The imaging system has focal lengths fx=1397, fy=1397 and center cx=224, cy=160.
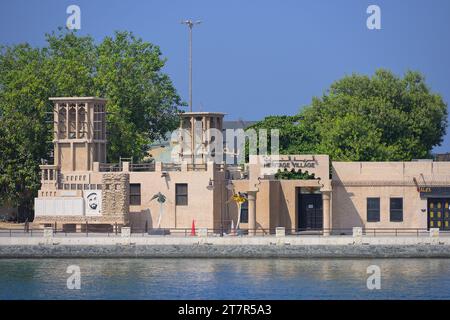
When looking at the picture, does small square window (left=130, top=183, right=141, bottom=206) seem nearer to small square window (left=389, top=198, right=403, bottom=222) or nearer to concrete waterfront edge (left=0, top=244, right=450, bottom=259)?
concrete waterfront edge (left=0, top=244, right=450, bottom=259)

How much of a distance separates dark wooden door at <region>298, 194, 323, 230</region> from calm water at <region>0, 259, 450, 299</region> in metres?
8.35

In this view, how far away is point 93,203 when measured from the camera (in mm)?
84125

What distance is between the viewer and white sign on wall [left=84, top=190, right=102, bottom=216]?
84125 mm

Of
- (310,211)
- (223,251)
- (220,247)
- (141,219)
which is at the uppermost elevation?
(310,211)

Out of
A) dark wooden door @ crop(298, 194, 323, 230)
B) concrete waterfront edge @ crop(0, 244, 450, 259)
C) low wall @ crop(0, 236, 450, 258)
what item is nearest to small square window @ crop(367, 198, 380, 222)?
dark wooden door @ crop(298, 194, 323, 230)

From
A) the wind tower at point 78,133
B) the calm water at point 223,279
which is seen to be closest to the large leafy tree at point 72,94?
the wind tower at point 78,133

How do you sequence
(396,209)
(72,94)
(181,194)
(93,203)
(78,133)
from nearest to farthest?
(93,203) < (181,194) < (396,209) < (78,133) < (72,94)

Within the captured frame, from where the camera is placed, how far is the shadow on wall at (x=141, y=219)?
278 ft

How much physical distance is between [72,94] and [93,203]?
55.3ft

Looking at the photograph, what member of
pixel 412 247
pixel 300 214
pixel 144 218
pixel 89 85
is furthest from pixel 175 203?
pixel 89 85

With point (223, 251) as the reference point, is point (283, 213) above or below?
above

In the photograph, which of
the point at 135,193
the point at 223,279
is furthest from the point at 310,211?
the point at 223,279

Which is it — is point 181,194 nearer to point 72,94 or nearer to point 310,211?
point 310,211

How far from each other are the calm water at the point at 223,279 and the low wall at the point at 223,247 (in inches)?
21.4
